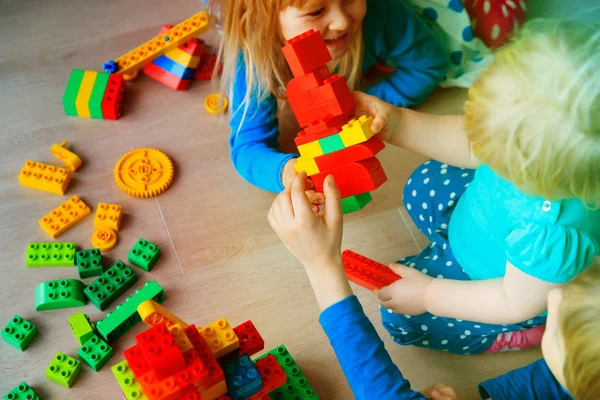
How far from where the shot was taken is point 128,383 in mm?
819

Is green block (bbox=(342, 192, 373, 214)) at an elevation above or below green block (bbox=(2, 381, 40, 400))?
above

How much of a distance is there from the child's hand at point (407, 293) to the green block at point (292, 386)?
0.64 feet

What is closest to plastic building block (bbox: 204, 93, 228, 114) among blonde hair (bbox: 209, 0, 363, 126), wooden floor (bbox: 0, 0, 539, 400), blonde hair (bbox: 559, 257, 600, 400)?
wooden floor (bbox: 0, 0, 539, 400)

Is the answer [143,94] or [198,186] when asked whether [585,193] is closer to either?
[198,186]

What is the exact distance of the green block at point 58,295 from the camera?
44.5 inches

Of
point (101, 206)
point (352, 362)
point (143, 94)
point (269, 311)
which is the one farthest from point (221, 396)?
point (143, 94)

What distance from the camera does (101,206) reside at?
1255 mm

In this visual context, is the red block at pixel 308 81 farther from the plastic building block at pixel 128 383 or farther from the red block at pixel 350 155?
the plastic building block at pixel 128 383

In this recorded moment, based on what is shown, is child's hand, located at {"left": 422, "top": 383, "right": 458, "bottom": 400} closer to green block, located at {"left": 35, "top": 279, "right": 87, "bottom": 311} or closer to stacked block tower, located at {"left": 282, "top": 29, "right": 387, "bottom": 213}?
stacked block tower, located at {"left": 282, "top": 29, "right": 387, "bottom": 213}

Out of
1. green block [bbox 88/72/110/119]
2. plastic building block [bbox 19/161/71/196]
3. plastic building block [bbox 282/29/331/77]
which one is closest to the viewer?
plastic building block [bbox 282/29/331/77]

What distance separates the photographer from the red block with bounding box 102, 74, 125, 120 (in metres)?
1.38

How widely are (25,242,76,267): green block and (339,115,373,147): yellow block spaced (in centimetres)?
64

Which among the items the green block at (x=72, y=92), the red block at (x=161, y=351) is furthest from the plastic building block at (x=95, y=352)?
the green block at (x=72, y=92)

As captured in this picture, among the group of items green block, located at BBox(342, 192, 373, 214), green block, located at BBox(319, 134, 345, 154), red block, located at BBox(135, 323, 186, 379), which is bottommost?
red block, located at BBox(135, 323, 186, 379)
